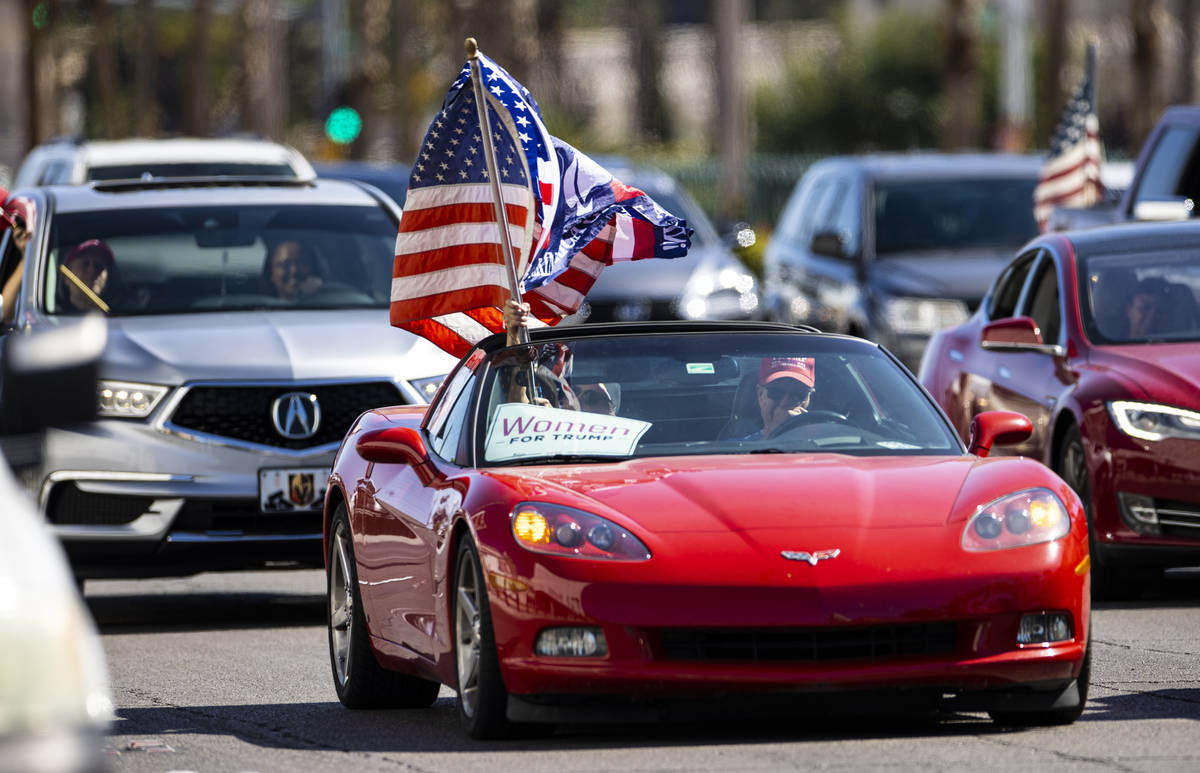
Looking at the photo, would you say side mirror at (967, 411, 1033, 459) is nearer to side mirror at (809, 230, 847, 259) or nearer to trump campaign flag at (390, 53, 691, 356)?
trump campaign flag at (390, 53, 691, 356)

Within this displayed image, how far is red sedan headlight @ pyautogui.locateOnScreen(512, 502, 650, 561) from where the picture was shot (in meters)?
7.41

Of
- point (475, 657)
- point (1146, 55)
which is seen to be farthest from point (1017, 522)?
point (1146, 55)

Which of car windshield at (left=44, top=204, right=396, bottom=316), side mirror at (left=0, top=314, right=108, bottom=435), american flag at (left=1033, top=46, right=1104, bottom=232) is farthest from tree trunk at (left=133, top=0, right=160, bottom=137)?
side mirror at (left=0, top=314, right=108, bottom=435)

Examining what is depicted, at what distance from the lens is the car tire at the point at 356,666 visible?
8.88 metres

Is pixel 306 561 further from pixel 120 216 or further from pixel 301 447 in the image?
pixel 120 216

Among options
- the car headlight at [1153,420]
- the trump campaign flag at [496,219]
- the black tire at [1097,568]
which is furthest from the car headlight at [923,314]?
the trump campaign flag at [496,219]

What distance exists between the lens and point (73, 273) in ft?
41.0

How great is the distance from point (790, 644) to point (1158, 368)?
4.58 metres

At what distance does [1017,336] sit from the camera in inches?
480

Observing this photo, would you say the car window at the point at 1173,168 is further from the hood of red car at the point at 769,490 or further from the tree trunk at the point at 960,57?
the tree trunk at the point at 960,57

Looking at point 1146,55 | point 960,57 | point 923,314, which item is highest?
point 923,314

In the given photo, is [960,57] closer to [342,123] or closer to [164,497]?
[342,123]

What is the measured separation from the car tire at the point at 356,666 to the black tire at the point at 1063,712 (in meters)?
2.00

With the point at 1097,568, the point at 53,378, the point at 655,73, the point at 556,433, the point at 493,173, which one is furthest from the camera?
the point at 655,73
